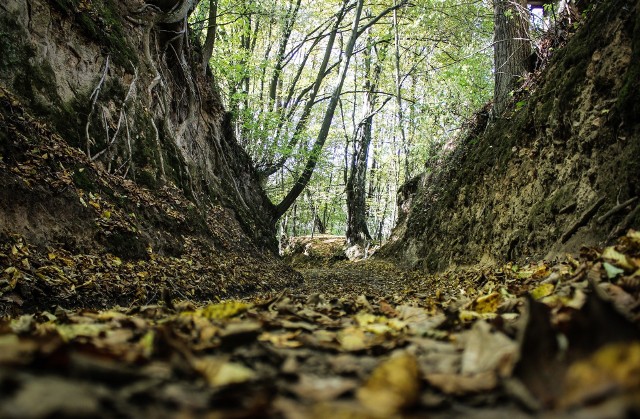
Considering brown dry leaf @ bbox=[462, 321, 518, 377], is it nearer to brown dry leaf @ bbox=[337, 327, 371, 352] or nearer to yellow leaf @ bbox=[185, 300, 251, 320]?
brown dry leaf @ bbox=[337, 327, 371, 352]

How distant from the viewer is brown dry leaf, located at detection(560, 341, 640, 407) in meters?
0.62

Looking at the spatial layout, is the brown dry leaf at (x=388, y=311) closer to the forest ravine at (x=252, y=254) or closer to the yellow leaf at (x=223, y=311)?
the forest ravine at (x=252, y=254)

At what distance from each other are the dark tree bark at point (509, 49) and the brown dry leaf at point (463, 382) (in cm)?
747

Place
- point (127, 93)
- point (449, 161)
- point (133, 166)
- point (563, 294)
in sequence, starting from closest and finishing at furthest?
point (563, 294)
point (133, 166)
point (127, 93)
point (449, 161)

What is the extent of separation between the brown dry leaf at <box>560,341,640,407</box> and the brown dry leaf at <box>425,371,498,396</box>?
0.49ft

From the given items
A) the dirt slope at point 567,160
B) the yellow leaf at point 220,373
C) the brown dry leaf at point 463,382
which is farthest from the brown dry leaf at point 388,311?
the dirt slope at point 567,160

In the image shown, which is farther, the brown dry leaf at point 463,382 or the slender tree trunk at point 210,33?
the slender tree trunk at point 210,33

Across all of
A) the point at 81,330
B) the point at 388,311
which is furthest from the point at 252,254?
the point at 81,330

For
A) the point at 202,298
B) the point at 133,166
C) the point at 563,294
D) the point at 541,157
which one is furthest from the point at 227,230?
the point at 563,294

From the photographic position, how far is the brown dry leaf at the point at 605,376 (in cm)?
62

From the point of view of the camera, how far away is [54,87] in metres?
4.52

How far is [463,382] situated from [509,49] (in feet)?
26.8

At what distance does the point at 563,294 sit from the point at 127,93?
19.1 ft

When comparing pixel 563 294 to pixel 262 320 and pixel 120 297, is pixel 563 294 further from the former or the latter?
pixel 120 297
